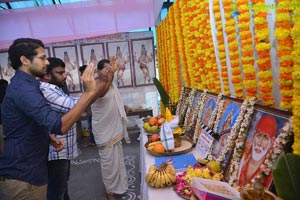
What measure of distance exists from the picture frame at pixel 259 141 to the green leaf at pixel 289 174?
0.23 metres

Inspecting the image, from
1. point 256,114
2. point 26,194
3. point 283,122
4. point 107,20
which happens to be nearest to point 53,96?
point 26,194

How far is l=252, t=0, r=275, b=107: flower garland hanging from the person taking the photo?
3.86ft

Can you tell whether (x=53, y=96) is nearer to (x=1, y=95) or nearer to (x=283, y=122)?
(x=283, y=122)

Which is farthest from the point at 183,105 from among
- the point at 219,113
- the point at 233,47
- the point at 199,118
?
the point at 233,47

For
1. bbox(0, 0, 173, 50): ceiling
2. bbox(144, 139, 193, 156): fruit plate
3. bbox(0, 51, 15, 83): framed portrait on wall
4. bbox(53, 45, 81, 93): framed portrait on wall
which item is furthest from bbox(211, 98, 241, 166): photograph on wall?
bbox(0, 51, 15, 83): framed portrait on wall

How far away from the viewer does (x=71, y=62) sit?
584cm

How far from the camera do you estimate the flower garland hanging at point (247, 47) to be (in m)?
1.29

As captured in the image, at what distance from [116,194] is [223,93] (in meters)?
1.88

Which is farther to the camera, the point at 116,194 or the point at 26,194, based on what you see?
the point at 116,194

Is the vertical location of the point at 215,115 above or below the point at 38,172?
above

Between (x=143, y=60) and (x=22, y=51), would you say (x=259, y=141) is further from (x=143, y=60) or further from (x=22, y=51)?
(x=143, y=60)

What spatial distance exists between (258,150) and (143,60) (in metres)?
4.95

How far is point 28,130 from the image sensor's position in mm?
1382

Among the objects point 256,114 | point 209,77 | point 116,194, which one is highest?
point 209,77
